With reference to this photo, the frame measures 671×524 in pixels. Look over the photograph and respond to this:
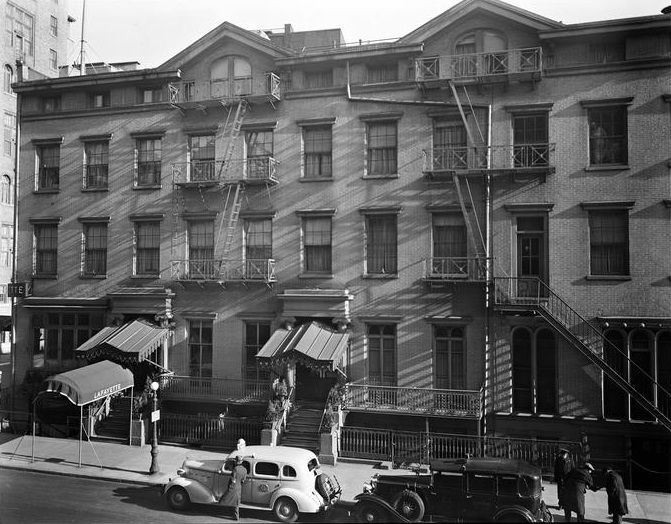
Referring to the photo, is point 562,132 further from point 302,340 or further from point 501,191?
point 302,340

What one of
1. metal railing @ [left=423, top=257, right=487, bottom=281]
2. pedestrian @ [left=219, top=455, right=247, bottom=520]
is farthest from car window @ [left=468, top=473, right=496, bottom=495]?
metal railing @ [left=423, top=257, right=487, bottom=281]

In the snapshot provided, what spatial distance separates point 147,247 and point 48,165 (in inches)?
247

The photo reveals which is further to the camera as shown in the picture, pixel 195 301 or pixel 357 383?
pixel 195 301

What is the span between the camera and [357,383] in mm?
20781

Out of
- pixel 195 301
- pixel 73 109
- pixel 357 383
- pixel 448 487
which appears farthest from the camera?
pixel 73 109

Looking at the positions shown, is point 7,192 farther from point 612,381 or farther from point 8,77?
point 612,381

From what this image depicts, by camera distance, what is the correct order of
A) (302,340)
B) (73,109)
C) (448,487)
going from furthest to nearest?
(73,109) < (302,340) < (448,487)

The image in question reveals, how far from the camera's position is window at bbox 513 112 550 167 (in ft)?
63.1

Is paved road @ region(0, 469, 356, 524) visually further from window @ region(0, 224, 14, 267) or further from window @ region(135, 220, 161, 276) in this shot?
window @ region(0, 224, 14, 267)

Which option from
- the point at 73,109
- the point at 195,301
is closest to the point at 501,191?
the point at 195,301

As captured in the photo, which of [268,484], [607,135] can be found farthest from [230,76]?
[268,484]

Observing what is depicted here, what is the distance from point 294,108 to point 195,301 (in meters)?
8.56

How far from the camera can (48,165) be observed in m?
25.0

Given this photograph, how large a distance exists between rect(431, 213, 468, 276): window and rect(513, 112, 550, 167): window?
289 centimetres
